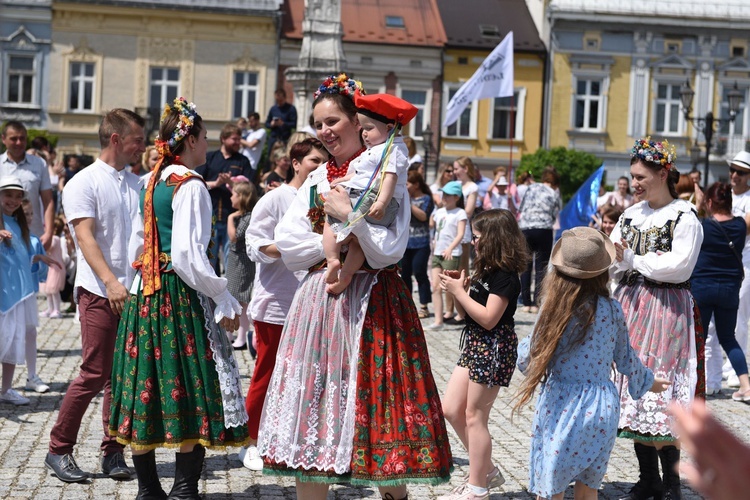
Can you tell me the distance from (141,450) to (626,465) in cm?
297

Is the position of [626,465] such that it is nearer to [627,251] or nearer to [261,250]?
[627,251]

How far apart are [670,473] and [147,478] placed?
8.47 feet

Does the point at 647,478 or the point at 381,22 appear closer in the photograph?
the point at 647,478

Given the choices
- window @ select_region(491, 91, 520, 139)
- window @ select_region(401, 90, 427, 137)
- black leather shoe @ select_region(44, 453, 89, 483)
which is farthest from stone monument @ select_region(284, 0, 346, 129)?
window @ select_region(491, 91, 520, 139)

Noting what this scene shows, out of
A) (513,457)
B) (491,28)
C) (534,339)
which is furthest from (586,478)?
(491,28)

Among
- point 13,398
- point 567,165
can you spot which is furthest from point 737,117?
point 13,398

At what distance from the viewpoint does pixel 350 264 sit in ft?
14.4

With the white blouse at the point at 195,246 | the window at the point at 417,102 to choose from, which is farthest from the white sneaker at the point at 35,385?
the window at the point at 417,102

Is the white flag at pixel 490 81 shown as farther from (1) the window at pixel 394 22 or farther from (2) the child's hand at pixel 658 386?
(1) the window at pixel 394 22

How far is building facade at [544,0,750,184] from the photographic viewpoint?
139 feet

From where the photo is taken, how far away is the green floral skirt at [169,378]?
497 cm

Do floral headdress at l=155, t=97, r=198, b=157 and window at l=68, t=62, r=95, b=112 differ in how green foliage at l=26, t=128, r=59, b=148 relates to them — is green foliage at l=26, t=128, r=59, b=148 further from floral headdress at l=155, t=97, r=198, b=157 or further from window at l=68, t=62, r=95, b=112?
floral headdress at l=155, t=97, r=198, b=157

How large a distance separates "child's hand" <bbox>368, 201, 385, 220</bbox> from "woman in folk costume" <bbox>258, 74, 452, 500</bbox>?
59 millimetres

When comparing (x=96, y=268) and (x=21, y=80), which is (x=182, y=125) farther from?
(x=21, y=80)
